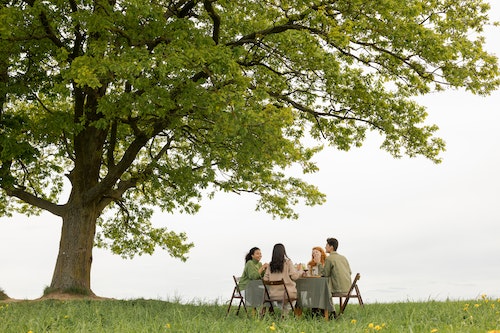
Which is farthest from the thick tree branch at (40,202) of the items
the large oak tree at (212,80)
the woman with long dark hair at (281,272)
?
the woman with long dark hair at (281,272)

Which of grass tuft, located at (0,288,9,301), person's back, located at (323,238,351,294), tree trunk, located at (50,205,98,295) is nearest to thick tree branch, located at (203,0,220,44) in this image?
person's back, located at (323,238,351,294)

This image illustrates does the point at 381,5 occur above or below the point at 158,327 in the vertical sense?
above

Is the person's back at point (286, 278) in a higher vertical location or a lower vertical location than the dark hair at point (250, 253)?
lower

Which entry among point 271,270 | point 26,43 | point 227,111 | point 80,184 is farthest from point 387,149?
point 26,43

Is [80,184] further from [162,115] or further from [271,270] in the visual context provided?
[271,270]

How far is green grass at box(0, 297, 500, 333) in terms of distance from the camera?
7.20m

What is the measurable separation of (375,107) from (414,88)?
3.77ft

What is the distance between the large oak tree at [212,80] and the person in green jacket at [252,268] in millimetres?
2596

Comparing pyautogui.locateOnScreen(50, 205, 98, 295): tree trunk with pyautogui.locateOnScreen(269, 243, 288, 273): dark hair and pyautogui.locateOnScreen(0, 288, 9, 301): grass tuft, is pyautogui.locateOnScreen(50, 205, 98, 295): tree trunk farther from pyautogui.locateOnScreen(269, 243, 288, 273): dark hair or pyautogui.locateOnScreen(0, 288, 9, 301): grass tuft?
pyautogui.locateOnScreen(269, 243, 288, 273): dark hair

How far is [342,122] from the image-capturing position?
1670 centimetres

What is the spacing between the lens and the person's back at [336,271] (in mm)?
10508

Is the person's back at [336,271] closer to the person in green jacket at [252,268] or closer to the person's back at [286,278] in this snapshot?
the person's back at [286,278]

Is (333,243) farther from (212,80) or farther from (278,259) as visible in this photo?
(212,80)

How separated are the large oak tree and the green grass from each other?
14.0ft
